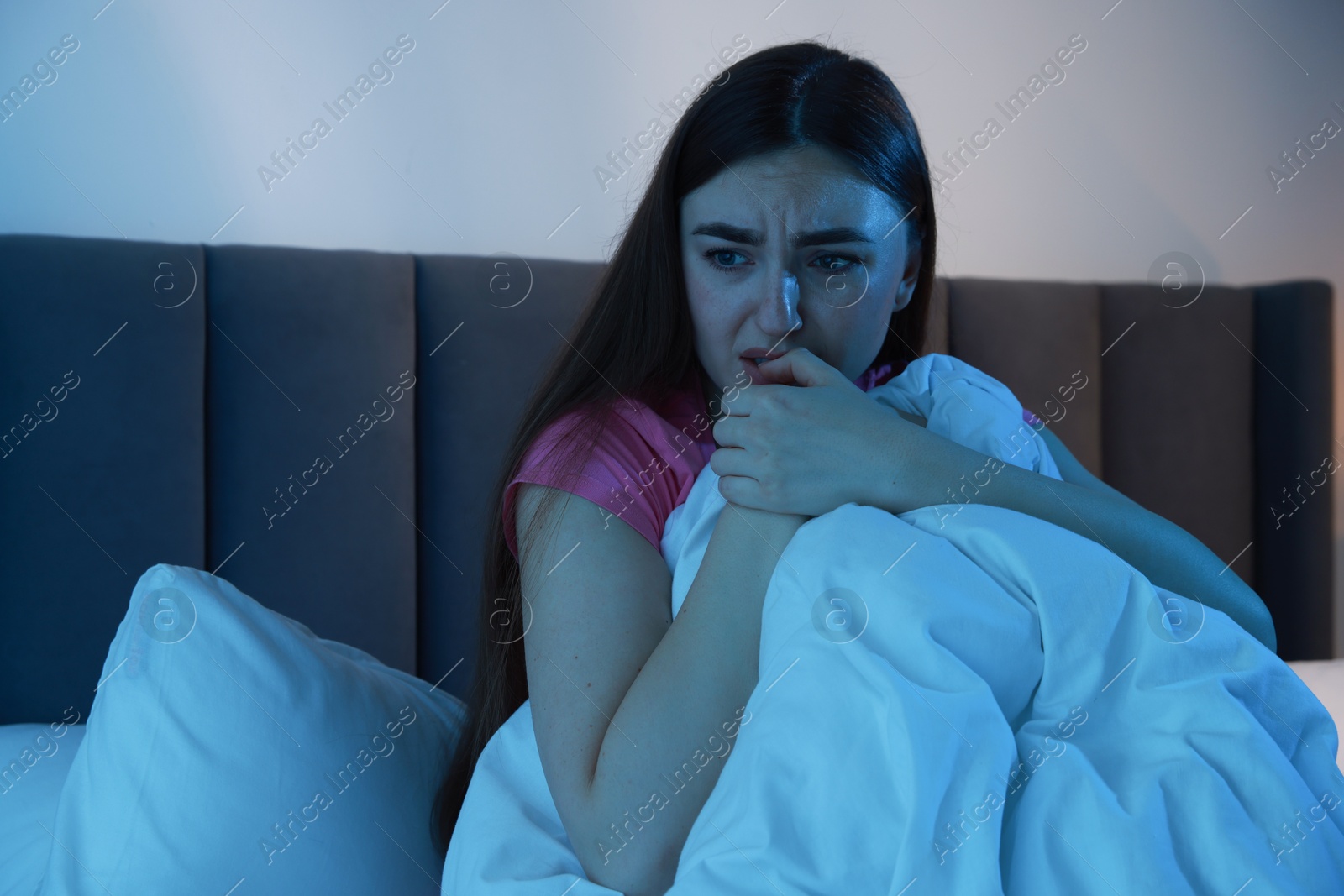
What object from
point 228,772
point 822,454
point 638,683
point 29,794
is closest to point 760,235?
point 822,454

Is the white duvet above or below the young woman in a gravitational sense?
below

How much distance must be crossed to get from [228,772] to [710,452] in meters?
0.54

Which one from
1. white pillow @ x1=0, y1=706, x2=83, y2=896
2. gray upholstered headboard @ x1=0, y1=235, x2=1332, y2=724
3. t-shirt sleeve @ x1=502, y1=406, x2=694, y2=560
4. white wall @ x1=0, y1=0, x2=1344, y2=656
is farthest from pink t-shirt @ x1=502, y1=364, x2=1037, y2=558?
white wall @ x1=0, y1=0, x2=1344, y2=656

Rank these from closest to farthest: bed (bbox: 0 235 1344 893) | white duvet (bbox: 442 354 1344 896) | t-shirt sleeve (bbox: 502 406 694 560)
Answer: white duvet (bbox: 442 354 1344 896) → t-shirt sleeve (bbox: 502 406 694 560) → bed (bbox: 0 235 1344 893)

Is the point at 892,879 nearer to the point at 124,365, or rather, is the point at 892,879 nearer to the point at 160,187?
the point at 124,365

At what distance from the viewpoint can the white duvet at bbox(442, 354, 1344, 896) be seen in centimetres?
51

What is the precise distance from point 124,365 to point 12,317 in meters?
0.14

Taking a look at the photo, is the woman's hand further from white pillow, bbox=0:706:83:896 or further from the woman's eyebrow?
white pillow, bbox=0:706:83:896

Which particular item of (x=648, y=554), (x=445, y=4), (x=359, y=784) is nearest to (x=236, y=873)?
(x=359, y=784)

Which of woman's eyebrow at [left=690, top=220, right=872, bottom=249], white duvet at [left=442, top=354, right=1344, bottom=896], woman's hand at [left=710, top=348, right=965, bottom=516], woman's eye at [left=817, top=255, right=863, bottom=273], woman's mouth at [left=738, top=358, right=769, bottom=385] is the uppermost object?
woman's eyebrow at [left=690, top=220, right=872, bottom=249]

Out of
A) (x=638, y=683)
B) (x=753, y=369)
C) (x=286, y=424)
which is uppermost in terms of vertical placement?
(x=286, y=424)

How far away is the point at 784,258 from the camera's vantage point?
0.84 meters

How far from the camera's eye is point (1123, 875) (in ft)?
1.62

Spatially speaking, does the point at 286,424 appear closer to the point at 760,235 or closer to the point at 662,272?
the point at 662,272
